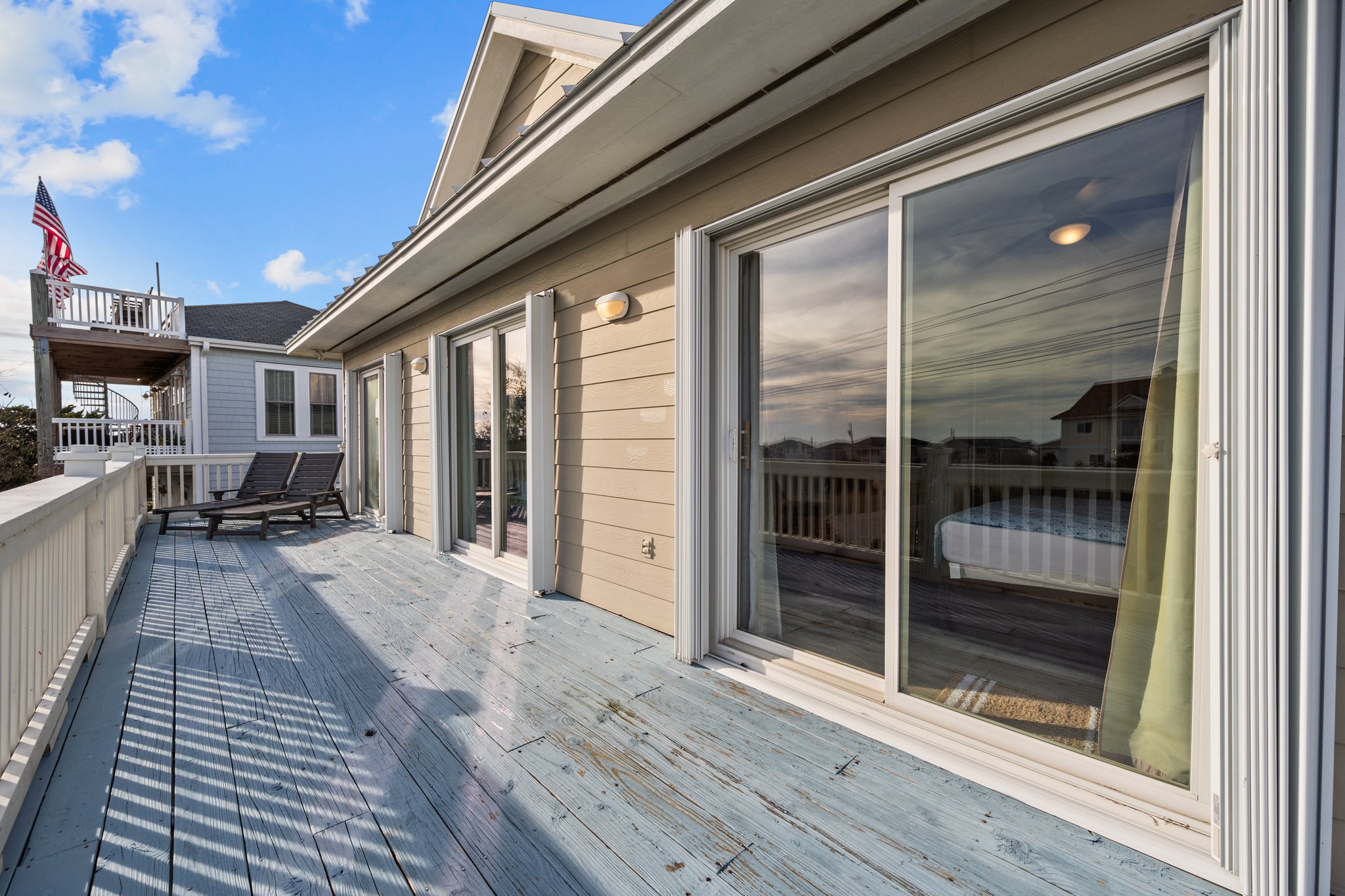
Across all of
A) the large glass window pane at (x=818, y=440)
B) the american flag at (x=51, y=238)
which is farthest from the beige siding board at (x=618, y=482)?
the american flag at (x=51, y=238)

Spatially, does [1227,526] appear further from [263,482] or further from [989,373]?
[263,482]

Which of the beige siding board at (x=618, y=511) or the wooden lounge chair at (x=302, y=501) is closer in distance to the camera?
the beige siding board at (x=618, y=511)

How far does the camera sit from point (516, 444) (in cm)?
377

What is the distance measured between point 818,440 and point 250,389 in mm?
11574

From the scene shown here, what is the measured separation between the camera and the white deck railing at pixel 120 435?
345 inches

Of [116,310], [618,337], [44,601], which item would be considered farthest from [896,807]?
[116,310]

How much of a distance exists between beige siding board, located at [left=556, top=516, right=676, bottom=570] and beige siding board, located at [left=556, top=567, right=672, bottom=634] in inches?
7.7

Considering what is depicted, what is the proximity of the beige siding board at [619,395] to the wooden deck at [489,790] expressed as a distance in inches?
48.7

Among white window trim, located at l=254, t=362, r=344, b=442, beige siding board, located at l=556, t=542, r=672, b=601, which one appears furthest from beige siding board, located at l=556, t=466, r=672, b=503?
white window trim, located at l=254, t=362, r=344, b=442

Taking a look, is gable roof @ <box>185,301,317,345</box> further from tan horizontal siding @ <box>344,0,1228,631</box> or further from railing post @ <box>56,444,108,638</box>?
tan horizontal siding @ <box>344,0,1228,631</box>

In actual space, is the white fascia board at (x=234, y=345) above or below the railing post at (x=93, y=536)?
above

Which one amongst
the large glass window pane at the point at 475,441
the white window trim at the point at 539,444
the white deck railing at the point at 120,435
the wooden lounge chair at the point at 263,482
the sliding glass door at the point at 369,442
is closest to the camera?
the white window trim at the point at 539,444

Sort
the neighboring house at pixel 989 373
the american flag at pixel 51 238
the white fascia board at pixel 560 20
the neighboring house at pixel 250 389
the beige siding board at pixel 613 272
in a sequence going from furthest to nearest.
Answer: the neighboring house at pixel 250 389 < the american flag at pixel 51 238 < the white fascia board at pixel 560 20 < the beige siding board at pixel 613 272 < the neighboring house at pixel 989 373

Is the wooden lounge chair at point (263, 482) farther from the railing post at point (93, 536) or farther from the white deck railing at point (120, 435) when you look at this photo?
the white deck railing at point (120, 435)
